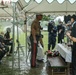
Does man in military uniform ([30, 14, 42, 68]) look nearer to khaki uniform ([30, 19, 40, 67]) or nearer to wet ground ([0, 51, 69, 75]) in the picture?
khaki uniform ([30, 19, 40, 67])

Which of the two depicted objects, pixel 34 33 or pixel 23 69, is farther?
pixel 23 69

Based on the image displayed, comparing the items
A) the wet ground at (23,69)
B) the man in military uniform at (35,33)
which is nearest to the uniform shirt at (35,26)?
the man in military uniform at (35,33)

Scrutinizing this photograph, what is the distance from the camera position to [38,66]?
34.9 ft

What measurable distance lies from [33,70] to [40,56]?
1.89 metres

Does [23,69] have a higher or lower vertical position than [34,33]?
lower

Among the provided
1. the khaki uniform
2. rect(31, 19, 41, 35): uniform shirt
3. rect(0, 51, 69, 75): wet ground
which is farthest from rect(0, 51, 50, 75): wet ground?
rect(31, 19, 41, 35): uniform shirt

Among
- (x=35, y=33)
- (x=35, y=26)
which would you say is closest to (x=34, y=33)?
(x=35, y=33)

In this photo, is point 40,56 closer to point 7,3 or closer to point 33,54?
point 33,54

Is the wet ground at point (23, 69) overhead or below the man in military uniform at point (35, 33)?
below

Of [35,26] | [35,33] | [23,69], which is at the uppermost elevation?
[35,26]

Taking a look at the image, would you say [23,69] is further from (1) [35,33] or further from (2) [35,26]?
(2) [35,26]

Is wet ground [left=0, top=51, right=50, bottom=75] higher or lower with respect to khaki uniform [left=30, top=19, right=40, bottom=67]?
lower

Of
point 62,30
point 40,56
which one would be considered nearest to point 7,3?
point 40,56

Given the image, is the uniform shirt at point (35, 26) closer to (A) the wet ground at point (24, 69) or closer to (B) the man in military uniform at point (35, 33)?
(B) the man in military uniform at point (35, 33)
